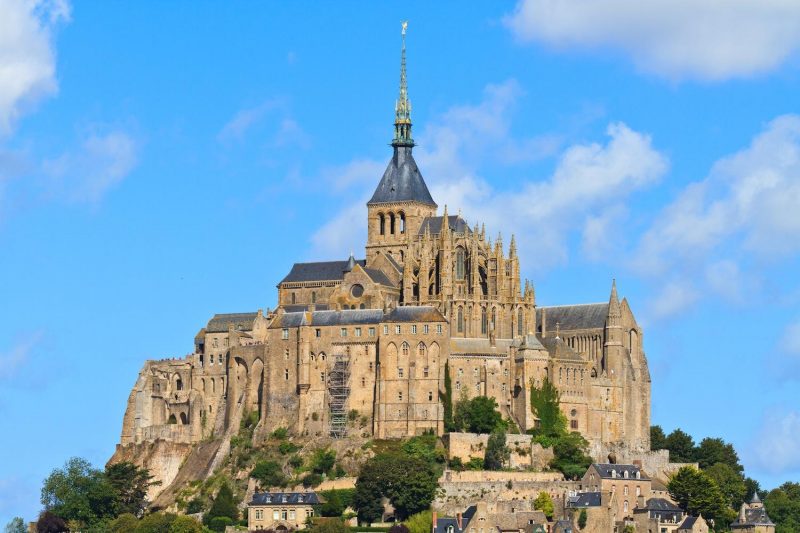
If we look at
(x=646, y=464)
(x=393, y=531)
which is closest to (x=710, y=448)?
(x=646, y=464)

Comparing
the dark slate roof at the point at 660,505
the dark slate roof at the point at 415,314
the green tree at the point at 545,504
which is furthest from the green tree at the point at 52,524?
the dark slate roof at the point at 660,505

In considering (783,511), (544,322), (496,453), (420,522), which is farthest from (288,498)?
(783,511)

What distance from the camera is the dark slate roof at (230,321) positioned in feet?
452

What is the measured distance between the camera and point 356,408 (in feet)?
422

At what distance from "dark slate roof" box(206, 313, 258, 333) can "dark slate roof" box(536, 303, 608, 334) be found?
19991 millimetres

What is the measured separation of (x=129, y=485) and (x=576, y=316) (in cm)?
3210

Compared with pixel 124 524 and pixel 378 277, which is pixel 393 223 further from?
pixel 124 524

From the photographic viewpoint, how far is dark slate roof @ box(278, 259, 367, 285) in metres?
139

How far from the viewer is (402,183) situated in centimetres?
13988

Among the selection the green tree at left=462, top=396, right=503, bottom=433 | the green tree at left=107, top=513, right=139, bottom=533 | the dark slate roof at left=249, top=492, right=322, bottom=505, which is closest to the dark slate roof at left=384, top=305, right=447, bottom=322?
the green tree at left=462, top=396, right=503, bottom=433

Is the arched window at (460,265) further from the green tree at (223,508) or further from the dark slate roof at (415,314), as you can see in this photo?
the green tree at (223,508)

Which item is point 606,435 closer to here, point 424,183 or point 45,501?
point 424,183

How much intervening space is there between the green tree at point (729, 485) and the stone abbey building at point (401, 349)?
5738mm

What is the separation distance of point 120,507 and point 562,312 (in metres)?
32.7
